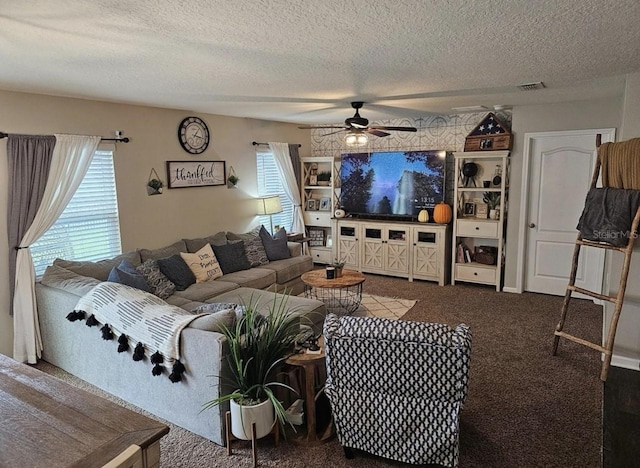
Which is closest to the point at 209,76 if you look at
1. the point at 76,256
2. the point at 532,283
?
the point at 76,256

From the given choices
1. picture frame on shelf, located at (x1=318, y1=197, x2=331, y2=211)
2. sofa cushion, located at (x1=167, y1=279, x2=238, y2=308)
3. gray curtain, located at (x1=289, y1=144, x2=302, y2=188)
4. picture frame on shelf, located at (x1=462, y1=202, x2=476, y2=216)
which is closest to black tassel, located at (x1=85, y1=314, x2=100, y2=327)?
sofa cushion, located at (x1=167, y1=279, x2=238, y2=308)

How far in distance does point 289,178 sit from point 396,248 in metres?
2.05

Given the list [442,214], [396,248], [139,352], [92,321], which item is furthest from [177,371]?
[442,214]

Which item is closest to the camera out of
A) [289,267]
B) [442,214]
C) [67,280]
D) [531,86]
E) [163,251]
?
[67,280]

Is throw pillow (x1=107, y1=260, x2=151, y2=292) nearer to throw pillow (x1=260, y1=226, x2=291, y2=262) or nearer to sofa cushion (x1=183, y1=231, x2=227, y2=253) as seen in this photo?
sofa cushion (x1=183, y1=231, x2=227, y2=253)

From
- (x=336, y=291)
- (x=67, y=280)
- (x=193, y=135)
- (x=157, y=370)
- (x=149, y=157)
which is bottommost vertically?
(x=336, y=291)

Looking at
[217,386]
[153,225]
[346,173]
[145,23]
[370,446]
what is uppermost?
[145,23]

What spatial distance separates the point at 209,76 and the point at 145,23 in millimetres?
1167

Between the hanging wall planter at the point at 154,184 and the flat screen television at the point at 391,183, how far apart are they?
3.02 m

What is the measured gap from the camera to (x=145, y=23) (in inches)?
80.7

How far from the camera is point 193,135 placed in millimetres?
5293

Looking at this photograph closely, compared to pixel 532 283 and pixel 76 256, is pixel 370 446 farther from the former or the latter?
pixel 532 283

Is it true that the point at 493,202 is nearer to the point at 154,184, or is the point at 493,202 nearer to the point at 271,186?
the point at 271,186

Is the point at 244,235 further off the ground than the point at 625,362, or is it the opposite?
the point at 244,235
